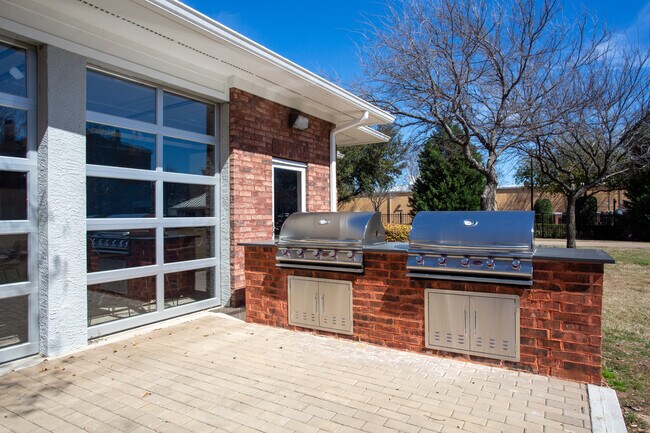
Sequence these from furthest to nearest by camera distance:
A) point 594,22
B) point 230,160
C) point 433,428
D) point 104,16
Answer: point 594,22
point 230,160
point 104,16
point 433,428

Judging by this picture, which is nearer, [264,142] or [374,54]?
[264,142]

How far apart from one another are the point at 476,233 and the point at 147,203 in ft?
12.3

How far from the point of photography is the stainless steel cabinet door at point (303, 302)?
191 inches

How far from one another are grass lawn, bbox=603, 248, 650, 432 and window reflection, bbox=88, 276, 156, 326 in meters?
4.87

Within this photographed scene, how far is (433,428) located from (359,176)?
22573mm

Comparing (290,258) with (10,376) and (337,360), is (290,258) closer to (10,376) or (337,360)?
(337,360)

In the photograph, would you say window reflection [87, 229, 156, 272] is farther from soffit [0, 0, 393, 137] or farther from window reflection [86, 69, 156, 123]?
soffit [0, 0, 393, 137]

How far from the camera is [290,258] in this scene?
4.87 meters

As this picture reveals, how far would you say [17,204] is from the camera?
12.9 feet

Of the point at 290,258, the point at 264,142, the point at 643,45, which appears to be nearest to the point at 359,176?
the point at 643,45

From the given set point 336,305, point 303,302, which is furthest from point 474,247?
point 303,302

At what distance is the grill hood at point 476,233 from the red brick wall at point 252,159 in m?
2.83

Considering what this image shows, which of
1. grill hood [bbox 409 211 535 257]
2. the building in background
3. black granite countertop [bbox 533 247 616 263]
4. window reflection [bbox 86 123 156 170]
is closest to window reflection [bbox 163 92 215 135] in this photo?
window reflection [bbox 86 123 156 170]

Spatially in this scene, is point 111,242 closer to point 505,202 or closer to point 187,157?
point 187,157
